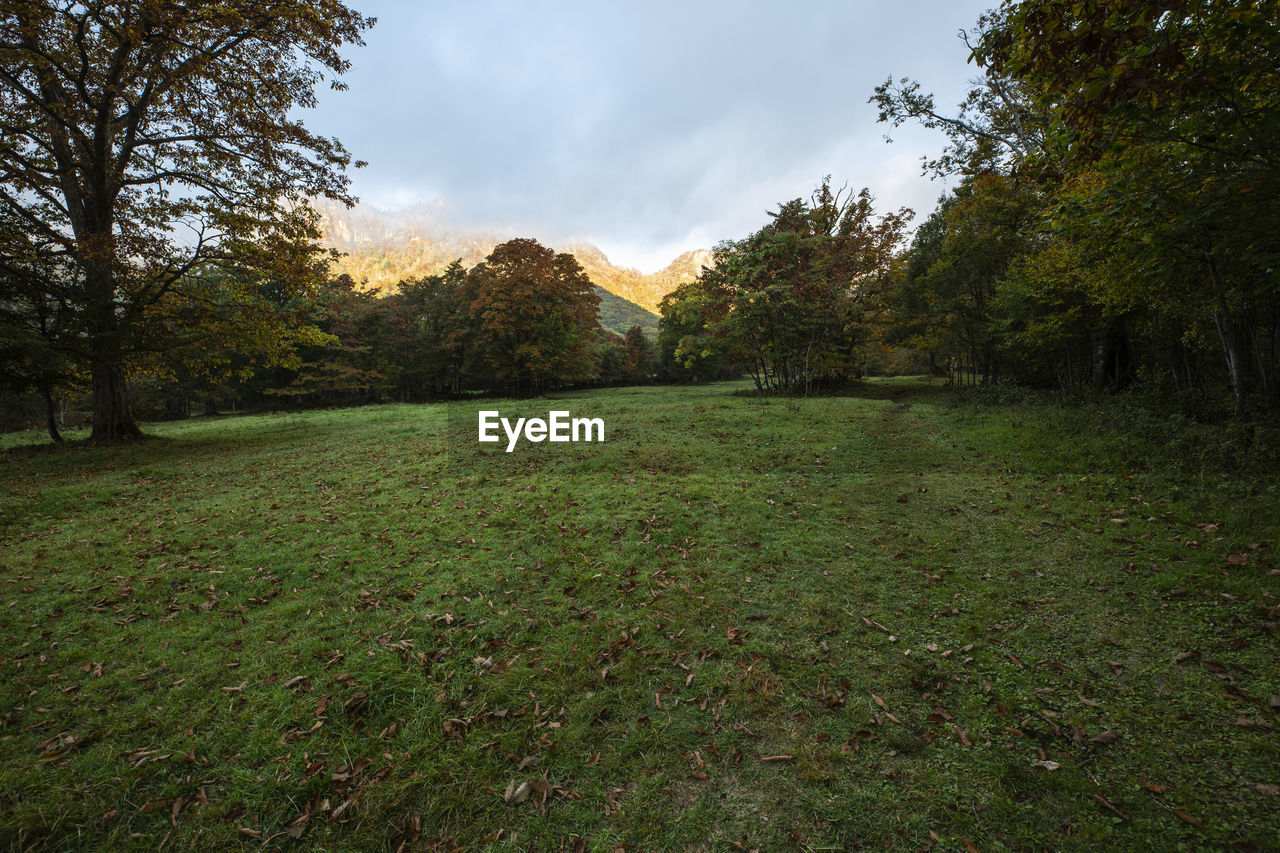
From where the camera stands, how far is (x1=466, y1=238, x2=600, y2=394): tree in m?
32.4

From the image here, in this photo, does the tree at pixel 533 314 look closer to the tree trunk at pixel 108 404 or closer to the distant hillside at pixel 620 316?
the tree trunk at pixel 108 404

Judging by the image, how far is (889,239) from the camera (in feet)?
87.8

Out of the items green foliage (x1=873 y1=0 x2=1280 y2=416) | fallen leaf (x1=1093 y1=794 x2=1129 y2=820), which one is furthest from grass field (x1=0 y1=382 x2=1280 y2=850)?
green foliage (x1=873 y1=0 x2=1280 y2=416)

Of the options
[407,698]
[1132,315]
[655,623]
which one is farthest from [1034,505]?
[1132,315]

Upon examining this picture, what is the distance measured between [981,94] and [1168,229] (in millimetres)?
13489

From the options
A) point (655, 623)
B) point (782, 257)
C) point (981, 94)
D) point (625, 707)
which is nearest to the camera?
point (625, 707)

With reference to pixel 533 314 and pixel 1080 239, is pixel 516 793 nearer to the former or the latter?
pixel 1080 239

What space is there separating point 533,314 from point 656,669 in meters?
32.0

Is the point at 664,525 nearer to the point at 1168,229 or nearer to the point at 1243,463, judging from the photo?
the point at 1168,229

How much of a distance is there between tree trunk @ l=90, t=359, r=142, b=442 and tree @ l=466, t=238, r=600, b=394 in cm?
1940

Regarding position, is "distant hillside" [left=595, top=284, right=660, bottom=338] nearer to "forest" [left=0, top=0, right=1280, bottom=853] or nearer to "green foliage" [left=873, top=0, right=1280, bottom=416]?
"green foliage" [left=873, top=0, right=1280, bottom=416]

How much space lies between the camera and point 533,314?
33.2 m

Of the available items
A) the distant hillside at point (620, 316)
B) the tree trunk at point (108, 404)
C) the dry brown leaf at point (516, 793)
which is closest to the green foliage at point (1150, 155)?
the dry brown leaf at point (516, 793)

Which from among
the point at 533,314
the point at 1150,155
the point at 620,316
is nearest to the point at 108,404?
the point at 533,314
